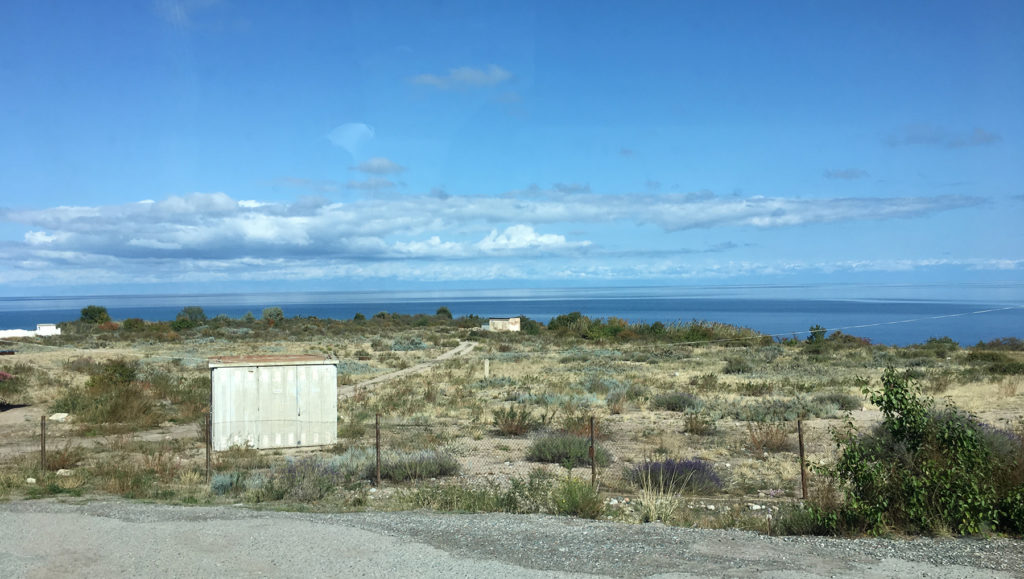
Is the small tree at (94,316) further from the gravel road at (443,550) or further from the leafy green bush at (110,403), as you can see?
the gravel road at (443,550)

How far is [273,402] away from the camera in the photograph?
17.8 m

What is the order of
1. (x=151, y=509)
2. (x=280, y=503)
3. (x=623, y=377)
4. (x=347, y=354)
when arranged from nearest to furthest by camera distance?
(x=151, y=509), (x=280, y=503), (x=623, y=377), (x=347, y=354)

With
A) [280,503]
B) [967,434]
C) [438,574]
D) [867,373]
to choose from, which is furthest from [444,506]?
[867,373]

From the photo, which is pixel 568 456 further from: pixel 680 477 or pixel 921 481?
pixel 921 481

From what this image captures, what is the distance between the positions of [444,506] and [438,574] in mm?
3445

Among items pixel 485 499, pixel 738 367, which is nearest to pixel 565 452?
pixel 485 499

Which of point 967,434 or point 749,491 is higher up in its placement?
point 967,434

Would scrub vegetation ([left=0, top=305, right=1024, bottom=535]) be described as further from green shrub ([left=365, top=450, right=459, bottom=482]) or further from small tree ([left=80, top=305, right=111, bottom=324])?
small tree ([left=80, top=305, right=111, bottom=324])

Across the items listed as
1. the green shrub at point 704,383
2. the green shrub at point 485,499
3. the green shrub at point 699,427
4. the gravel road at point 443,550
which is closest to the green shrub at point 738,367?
the green shrub at point 704,383

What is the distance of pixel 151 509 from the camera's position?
10.7 metres

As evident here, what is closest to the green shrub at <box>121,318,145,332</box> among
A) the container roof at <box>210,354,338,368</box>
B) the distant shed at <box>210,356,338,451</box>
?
the container roof at <box>210,354,338,368</box>

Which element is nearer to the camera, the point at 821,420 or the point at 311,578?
the point at 311,578

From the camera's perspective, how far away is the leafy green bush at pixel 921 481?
849cm

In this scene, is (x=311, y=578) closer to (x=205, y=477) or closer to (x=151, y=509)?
(x=151, y=509)
